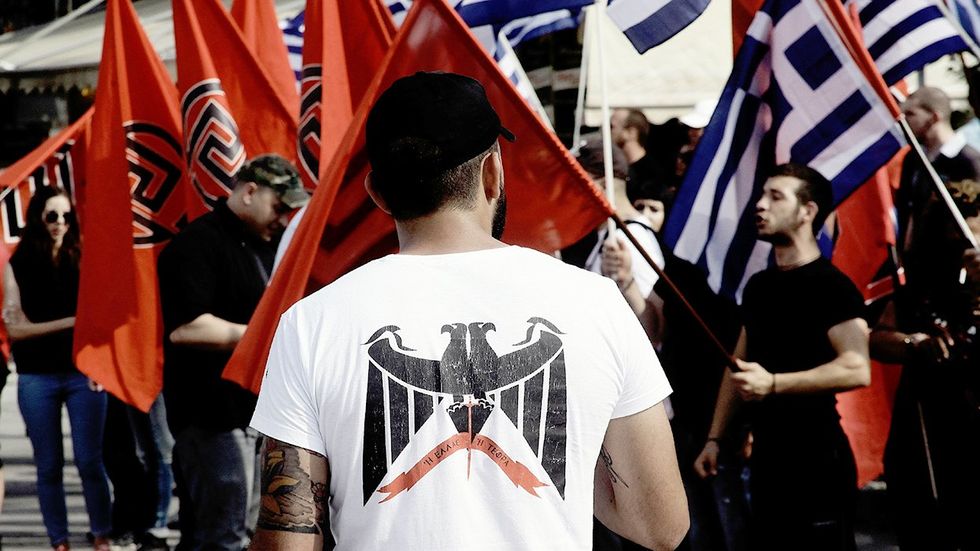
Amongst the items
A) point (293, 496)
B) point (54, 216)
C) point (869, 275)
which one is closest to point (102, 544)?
point (54, 216)

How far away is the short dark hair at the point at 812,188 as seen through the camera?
A: 18.0 feet

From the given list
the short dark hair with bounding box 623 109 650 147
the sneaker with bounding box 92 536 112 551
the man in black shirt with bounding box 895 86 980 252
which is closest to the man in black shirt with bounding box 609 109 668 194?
the short dark hair with bounding box 623 109 650 147

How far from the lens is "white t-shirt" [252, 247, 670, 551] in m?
2.44

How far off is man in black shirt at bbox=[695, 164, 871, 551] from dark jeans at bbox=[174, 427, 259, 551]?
80.6 inches

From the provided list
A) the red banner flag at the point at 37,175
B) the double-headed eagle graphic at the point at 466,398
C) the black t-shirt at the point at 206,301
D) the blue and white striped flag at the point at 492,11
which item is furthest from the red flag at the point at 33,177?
the double-headed eagle graphic at the point at 466,398

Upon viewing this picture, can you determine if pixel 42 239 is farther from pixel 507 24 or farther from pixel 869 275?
pixel 869 275

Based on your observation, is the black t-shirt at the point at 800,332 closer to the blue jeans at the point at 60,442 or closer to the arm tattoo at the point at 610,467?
the arm tattoo at the point at 610,467

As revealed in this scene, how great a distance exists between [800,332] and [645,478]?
2925 millimetres

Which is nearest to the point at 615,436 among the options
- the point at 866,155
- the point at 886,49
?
the point at 866,155

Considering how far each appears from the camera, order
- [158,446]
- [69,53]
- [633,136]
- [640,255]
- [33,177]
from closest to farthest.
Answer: [640,255]
[158,446]
[33,177]
[633,136]
[69,53]

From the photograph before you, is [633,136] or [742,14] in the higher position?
[742,14]

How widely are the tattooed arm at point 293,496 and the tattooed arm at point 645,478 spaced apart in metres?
0.51

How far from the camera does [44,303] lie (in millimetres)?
7516

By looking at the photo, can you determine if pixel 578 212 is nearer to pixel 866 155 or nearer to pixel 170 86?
pixel 866 155
